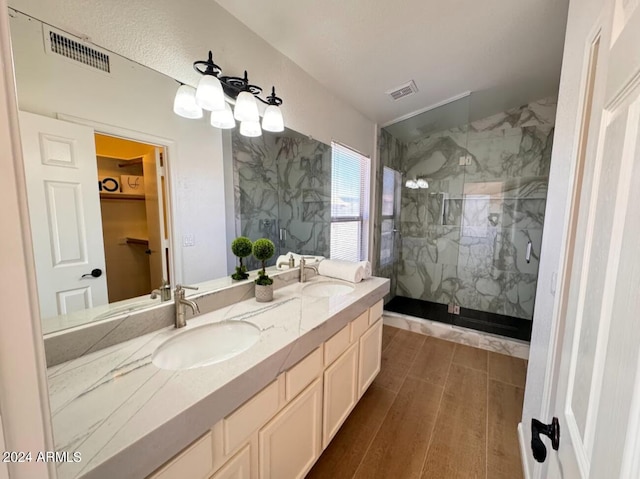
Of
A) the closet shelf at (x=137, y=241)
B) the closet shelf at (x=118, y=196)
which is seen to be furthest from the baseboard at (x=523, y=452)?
the closet shelf at (x=118, y=196)

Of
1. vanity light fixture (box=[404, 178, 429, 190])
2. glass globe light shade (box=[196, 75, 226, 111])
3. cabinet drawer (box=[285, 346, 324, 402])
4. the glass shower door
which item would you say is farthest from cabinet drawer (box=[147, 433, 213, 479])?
vanity light fixture (box=[404, 178, 429, 190])

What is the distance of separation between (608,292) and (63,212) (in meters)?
1.50

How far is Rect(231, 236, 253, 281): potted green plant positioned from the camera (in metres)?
1.58

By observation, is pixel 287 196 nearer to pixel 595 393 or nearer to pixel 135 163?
pixel 135 163

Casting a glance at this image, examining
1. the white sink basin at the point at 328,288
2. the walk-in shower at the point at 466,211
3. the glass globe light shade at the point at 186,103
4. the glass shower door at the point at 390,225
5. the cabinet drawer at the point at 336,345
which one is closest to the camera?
the glass globe light shade at the point at 186,103

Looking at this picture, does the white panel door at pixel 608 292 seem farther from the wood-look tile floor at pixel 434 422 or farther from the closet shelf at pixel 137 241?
the closet shelf at pixel 137 241

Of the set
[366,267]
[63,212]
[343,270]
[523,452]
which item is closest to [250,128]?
[63,212]

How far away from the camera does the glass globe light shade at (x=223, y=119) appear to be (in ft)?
4.74

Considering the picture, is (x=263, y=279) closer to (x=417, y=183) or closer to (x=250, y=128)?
(x=250, y=128)

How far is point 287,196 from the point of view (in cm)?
198

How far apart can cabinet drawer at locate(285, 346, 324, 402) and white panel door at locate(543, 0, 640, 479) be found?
2.74 ft

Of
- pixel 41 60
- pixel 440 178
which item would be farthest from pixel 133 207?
pixel 440 178

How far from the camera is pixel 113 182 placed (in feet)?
3.58

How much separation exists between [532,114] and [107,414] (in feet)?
14.3
